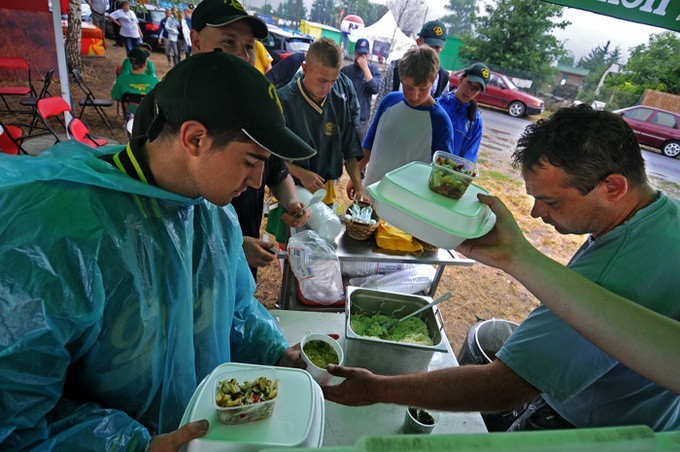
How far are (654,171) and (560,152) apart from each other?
12250mm

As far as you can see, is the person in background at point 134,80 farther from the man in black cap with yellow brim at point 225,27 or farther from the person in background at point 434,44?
the person in background at point 434,44

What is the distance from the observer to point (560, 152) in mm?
1438

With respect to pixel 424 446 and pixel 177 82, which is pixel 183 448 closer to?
pixel 424 446

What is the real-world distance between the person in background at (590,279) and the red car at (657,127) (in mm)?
13906

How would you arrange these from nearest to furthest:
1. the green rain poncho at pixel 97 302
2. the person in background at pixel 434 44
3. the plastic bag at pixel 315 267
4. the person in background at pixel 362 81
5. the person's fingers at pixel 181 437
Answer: the green rain poncho at pixel 97 302, the person's fingers at pixel 181 437, the plastic bag at pixel 315 267, the person in background at pixel 434 44, the person in background at pixel 362 81

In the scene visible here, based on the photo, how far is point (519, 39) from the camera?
21.7 m

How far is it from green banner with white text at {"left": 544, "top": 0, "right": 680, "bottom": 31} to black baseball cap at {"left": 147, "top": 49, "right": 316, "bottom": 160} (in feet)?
6.66

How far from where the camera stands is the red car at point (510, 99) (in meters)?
14.9

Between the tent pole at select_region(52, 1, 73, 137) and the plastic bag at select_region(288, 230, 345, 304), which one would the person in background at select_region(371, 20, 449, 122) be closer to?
the plastic bag at select_region(288, 230, 345, 304)

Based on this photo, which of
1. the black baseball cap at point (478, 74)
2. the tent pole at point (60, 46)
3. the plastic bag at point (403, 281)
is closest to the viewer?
the plastic bag at point (403, 281)

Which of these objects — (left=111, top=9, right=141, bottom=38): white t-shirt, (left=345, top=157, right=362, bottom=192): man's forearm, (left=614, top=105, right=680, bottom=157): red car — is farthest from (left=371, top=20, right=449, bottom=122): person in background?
(left=614, top=105, right=680, bottom=157): red car

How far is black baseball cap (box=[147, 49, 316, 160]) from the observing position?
3.56 ft

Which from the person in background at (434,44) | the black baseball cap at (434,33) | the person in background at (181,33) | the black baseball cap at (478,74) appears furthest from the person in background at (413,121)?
the person in background at (181,33)

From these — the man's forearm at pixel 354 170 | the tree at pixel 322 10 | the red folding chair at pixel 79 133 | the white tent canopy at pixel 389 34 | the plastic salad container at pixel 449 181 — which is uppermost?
the tree at pixel 322 10
